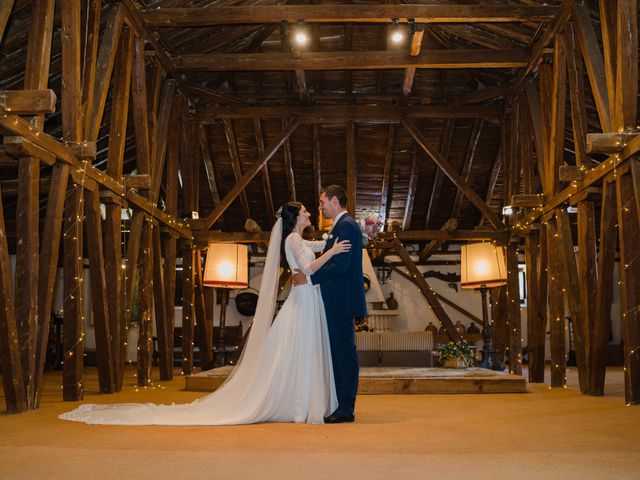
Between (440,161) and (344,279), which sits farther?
(440,161)

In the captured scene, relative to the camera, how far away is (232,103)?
1255 cm

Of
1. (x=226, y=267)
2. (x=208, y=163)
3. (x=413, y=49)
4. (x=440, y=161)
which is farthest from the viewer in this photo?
(x=208, y=163)

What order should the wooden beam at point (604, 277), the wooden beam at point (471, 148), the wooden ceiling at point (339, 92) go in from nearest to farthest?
the wooden beam at point (604, 277)
the wooden ceiling at point (339, 92)
the wooden beam at point (471, 148)

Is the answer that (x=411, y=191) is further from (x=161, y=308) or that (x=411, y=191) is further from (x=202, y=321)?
(x=161, y=308)

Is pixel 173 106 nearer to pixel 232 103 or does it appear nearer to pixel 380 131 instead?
pixel 232 103

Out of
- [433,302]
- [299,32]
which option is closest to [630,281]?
[299,32]

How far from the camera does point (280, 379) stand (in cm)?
504

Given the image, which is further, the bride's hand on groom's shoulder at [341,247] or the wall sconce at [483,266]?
the wall sconce at [483,266]

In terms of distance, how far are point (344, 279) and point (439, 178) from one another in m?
9.95

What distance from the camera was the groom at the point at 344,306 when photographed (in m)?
4.97

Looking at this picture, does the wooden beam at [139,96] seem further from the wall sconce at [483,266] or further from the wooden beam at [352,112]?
the wall sconce at [483,266]

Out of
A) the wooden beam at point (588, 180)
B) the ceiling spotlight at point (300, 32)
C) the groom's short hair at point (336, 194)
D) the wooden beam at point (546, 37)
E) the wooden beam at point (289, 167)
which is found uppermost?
the ceiling spotlight at point (300, 32)

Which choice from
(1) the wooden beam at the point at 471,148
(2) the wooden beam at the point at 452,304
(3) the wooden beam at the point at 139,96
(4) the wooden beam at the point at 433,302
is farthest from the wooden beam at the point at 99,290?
(2) the wooden beam at the point at 452,304

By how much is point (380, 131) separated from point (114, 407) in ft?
30.5
